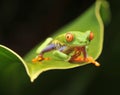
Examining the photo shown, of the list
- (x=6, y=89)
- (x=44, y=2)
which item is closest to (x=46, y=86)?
(x=6, y=89)

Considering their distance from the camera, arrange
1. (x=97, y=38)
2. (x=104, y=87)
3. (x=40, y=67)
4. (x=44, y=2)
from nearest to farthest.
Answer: (x=40, y=67) < (x=97, y=38) < (x=104, y=87) < (x=44, y=2)

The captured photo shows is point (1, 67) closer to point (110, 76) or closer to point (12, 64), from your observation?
point (12, 64)

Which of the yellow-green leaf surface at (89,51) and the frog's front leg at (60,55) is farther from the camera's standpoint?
the frog's front leg at (60,55)

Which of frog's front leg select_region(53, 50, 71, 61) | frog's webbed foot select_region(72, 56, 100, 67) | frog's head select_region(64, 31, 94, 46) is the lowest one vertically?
frog's webbed foot select_region(72, 56, 100, 67)

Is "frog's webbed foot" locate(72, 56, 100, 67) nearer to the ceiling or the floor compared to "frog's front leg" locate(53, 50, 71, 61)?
nearer to the floor

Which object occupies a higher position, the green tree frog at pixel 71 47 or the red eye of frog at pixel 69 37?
the red eye of frog at pixel 69 37

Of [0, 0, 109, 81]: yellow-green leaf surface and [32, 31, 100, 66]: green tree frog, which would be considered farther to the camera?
[32, 31, 100, 66]: green tree frog

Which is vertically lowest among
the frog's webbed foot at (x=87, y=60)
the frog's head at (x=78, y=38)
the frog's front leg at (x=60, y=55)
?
the frog's webbed foot at (x=87, y=60)
